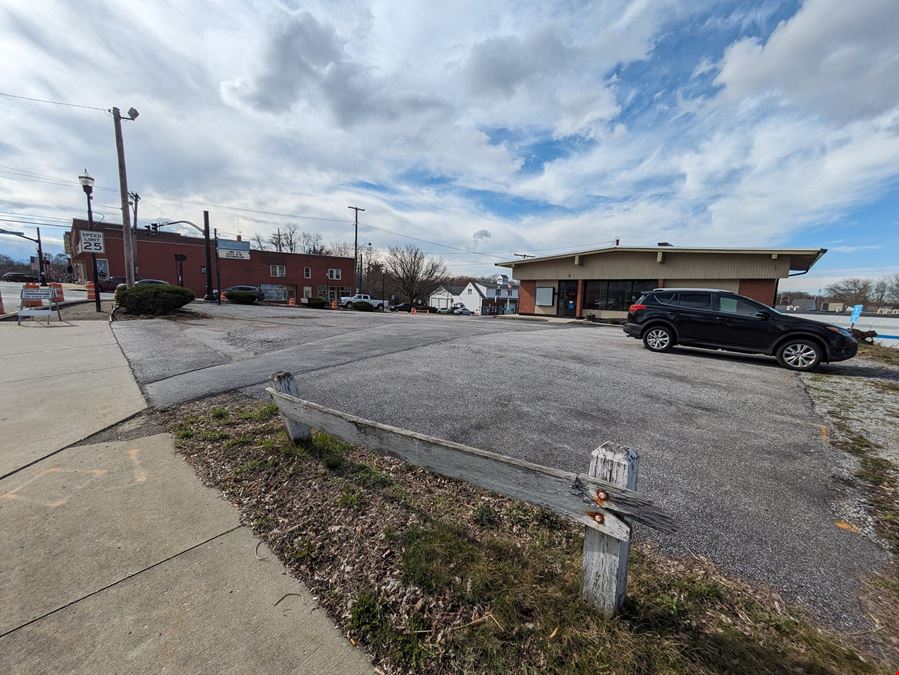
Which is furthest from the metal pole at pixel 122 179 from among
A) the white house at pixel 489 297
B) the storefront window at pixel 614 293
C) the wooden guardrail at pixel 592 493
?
the white house at pixel 489 297

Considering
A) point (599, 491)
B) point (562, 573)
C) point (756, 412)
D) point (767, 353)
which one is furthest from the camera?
point (767, 353)

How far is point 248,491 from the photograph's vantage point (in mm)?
2875

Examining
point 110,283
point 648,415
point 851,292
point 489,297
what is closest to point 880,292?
point 851,292

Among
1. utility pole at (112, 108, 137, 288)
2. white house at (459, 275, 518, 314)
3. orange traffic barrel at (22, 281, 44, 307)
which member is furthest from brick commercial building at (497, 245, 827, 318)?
white house at (459, 275, 518, 314)

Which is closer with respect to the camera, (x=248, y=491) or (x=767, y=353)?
(x=248, y=491)

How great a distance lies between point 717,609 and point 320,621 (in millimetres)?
2001

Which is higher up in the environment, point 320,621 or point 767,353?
point 767,353

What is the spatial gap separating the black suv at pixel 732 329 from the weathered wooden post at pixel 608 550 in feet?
28.6

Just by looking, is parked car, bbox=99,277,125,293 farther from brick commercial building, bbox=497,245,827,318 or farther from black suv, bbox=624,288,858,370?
black suv, bbox=624,288,858,370

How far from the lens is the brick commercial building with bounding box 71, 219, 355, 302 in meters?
40.6

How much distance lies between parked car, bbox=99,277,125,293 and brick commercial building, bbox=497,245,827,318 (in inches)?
1464

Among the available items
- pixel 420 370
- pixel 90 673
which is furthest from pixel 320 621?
pixel 420 370

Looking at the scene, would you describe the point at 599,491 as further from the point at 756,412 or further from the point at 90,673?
the point at 756,412

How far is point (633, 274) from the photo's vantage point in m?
22.4
